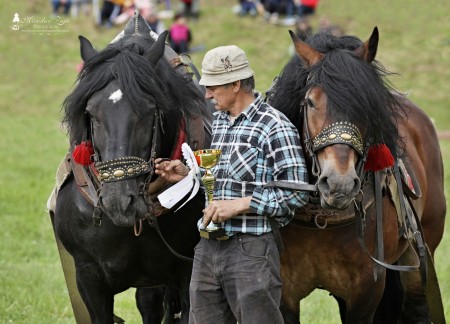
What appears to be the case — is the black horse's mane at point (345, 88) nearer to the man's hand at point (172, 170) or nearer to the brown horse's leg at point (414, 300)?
the man's hand at point (172, 170)

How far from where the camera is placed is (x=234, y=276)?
4473 mm

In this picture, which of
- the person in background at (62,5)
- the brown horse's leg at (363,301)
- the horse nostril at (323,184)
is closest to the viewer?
the horse nostril at (323,184)

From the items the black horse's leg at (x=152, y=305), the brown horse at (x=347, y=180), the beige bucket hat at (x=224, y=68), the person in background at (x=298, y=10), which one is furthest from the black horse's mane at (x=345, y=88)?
the person in background at (x=298, y=10)

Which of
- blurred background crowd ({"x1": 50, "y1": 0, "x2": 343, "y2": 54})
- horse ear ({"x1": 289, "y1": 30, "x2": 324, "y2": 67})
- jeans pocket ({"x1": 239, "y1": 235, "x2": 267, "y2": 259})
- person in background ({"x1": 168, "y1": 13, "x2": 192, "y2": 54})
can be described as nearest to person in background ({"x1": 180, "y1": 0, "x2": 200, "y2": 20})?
blurred background crowd ({"x1": 50, "y1": 0, "x2": 343, "y2": 54})

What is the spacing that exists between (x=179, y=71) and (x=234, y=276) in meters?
1.42

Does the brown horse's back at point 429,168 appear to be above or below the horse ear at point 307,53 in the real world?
below

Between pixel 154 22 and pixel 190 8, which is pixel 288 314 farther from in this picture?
pixel 190 8

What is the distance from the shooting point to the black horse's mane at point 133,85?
4.77 metres

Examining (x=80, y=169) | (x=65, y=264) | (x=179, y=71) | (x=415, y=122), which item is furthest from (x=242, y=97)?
(x=415, y=122)

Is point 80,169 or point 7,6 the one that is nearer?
point 80,169

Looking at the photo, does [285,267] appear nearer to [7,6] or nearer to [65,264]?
[65,264]

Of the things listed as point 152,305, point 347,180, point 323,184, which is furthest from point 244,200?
point 152,305

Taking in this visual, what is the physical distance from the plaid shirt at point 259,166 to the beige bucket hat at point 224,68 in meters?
0.17

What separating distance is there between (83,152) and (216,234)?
0.92m
